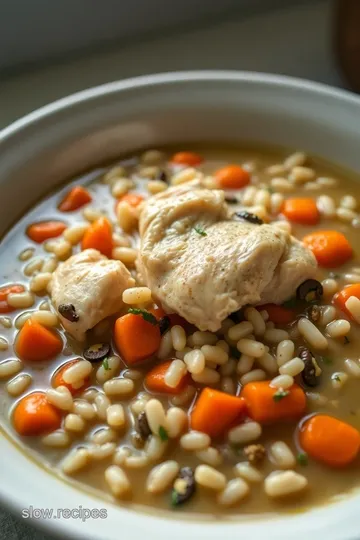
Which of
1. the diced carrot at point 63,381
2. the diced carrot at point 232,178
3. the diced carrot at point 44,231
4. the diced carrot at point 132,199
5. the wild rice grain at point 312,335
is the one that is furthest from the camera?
the diced carrot at point 232,178

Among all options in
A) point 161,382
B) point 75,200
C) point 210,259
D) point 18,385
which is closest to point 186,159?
point 75,200

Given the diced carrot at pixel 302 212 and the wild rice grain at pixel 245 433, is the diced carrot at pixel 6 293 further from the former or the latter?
the diced carrot at pixel 302 212

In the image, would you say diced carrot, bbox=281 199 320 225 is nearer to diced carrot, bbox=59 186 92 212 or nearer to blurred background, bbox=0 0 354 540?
diced carrot, bbox=59 186 92 212

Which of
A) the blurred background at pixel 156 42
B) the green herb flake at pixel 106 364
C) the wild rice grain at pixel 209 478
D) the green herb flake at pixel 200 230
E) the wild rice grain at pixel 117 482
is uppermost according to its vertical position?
the blurred background at pixel 156 42

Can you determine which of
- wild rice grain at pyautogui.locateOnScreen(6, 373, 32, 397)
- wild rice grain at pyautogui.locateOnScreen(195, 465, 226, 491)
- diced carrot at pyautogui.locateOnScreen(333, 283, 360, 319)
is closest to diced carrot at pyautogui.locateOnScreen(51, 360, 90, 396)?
wild rice grain at pyautogui.locateOnScreen(6, 373, 32, 397)

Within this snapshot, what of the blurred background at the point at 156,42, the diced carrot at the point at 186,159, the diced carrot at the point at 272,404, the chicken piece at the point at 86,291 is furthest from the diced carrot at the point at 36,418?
the blurred background at the point at 156,42
